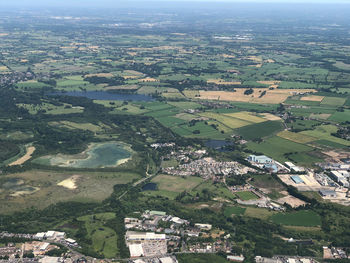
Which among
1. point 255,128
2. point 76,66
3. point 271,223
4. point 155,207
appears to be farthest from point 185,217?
point 76,66

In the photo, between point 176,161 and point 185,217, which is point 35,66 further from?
point 185,217

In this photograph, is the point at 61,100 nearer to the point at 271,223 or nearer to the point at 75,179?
the point at 75,179

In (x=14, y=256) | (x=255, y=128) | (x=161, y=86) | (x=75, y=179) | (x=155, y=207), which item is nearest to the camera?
(x=14, y=256)

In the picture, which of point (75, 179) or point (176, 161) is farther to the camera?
point (176, 161)

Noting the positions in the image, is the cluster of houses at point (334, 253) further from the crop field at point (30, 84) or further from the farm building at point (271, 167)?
the crop field at point (30, 84)

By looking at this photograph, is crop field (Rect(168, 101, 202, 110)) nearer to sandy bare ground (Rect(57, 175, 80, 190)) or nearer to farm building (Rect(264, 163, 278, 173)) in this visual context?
farm building (Rect(264, 163, 278, 173))

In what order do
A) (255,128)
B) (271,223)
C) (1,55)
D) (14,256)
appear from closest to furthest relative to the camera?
(14,256)
(271,223)
(255,128)
(1,55)
